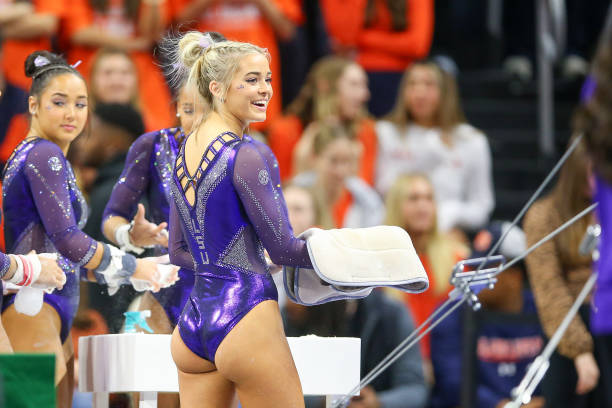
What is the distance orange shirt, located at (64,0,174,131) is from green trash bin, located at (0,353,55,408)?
4.01 meters

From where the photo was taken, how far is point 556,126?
8.20m

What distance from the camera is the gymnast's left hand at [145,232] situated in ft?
12.6

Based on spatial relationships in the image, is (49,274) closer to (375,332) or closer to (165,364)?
(165,364)

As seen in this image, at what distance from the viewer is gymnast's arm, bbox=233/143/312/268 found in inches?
125

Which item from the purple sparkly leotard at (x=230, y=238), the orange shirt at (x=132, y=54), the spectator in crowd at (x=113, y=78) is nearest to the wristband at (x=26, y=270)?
the purple sparkly leotard at (x=230, y=238)

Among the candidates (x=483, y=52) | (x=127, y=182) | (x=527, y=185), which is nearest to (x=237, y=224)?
(x=127, y=182)

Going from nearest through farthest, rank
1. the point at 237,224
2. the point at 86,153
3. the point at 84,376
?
1. the point at 237,224
2. the point at 84,376
3. the point at 86,153

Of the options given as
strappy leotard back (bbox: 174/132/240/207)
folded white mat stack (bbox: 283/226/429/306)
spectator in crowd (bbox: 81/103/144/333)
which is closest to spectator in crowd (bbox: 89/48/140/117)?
spectator in crowd (bbox: 81/103/144/333)

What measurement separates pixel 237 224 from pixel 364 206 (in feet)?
10.8

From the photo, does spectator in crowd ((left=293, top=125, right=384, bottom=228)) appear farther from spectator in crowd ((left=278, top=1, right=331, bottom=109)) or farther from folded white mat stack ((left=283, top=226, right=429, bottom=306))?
folded white mat stack ((left=283, top=226, right=429, bottom=306))

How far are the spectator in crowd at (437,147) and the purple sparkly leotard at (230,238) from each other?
3.82 metres

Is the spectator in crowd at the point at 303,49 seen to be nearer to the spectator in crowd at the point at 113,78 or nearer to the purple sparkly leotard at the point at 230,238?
the spectator in crowd at the point at 113,78

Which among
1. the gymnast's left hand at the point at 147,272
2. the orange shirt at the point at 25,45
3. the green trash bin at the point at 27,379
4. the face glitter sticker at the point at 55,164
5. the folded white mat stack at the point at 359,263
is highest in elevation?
the orange shirt at the point at 25,45

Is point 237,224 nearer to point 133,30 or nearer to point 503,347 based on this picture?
point 503,347
